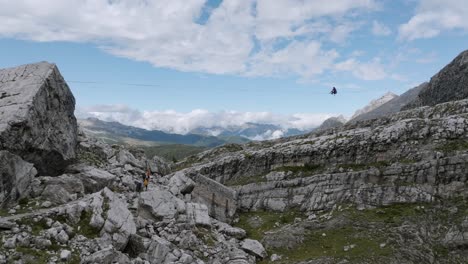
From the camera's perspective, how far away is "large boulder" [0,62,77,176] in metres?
Answer: 33.4

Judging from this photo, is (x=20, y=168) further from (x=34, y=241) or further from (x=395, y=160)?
(x=395, y=160)

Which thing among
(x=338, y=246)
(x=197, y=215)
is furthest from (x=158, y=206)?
(x=338, y=246)

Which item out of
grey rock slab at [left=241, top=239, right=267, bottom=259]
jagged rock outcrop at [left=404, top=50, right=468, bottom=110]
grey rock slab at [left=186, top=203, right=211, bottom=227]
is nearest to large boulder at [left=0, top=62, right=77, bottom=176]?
grey rock slab at [left=186, top=203, right=211, bottom=227]

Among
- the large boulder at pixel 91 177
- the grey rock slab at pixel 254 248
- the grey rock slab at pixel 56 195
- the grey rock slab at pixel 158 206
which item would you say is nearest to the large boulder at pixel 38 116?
the large boulder at pixel 91 177

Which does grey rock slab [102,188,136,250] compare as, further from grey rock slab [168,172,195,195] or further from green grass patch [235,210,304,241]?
green grass patch [235,210,304,241]

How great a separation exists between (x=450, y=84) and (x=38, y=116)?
111081 mm

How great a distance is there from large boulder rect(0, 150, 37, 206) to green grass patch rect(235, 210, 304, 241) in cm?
2237

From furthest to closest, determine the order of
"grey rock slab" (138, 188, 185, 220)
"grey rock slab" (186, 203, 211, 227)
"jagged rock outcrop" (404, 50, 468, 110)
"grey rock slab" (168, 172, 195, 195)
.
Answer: "jagged rock outcrop" (404, 50, 468, 110)
"grey rock slab" (168, 172, 195, 195)
"grey rock slab" (186, 203, 211, 227)
"grey rock slab" (138, 188, 185, 220)

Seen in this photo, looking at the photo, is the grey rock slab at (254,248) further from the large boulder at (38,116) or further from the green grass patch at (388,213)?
the large boulder at (38,116)

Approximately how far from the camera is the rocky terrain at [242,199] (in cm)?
2994

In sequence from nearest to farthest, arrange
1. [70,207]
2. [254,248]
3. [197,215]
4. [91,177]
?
[70,207], [254,248], [197,215], [91,177]

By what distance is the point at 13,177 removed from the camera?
31.9 meters

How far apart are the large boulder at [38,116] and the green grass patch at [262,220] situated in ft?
67.9

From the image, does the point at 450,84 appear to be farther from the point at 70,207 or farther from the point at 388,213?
the point at 70,207
